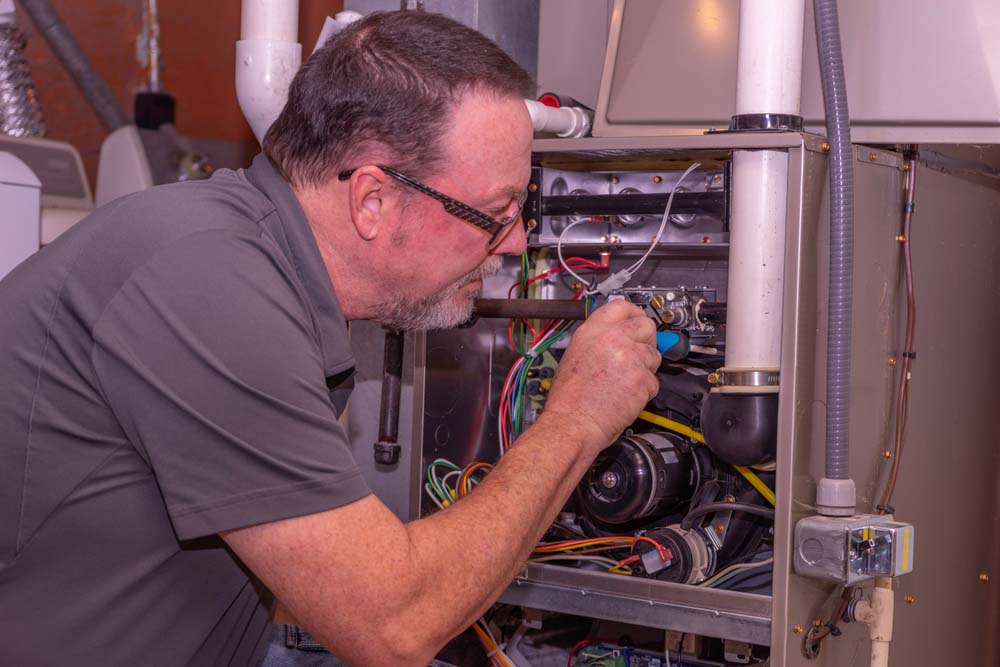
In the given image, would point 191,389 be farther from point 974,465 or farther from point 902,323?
point 974,465

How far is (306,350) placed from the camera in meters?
0.96

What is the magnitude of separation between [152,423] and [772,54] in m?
0.78

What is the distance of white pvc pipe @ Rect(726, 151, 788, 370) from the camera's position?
1.22 metres

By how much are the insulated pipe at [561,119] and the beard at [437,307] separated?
0.81ft

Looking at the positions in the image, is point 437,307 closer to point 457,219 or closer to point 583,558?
point 457,219

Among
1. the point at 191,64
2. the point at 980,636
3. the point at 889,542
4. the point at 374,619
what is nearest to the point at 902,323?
the point at 889,542

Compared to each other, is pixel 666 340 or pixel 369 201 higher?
pixel 369 201

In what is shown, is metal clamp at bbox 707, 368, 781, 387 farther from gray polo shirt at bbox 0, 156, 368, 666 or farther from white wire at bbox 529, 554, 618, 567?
gray polo shirt at bbox 0, 156, 368, 666

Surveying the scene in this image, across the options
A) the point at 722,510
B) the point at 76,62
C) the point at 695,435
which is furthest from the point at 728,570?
the point at 76,62

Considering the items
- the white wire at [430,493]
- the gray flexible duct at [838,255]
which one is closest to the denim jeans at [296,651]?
the white wire at [430,493]

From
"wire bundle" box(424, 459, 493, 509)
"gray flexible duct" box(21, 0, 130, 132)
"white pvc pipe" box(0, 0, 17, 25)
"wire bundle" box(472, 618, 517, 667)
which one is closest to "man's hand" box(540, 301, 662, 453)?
"wire bundle" box(424, 459, 493, 509)

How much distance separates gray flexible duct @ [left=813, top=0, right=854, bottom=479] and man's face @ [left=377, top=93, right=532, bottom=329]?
33cm

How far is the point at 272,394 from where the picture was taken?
0.92m

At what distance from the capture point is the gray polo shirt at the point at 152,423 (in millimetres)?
902
